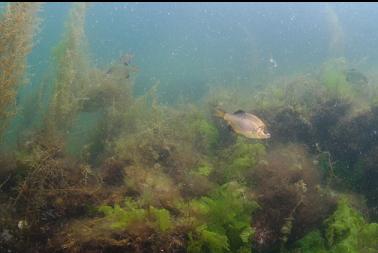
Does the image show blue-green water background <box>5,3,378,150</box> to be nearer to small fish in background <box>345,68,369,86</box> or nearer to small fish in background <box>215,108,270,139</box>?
small fish in background <box>215,108,270,139</box>

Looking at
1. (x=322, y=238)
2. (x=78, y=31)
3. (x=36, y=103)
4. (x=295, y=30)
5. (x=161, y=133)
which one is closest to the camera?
(x=322, y=238)

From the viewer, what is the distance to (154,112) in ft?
28.2

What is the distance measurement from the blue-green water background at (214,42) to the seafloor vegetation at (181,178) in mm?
1503

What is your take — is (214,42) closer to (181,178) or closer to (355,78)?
(355,78)

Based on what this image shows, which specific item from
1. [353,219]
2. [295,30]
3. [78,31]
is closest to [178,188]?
[353,219]

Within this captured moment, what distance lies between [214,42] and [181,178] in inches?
2916

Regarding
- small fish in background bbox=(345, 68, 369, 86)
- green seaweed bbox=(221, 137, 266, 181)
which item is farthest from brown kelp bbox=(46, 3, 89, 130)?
small fish in background bbox=(345, 68, 369, 86)

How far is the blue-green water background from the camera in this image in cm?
2555

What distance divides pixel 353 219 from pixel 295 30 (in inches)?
2236

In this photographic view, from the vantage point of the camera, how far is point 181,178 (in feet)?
20.9

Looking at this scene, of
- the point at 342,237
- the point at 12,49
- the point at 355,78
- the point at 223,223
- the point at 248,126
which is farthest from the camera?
the point at 355,78

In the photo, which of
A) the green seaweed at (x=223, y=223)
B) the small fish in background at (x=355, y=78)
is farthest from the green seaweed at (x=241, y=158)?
the small fish in background at (x=355, y=78)

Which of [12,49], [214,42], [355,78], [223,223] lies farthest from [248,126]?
[214,42]

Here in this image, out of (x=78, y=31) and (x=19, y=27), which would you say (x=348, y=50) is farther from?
(x=19, y=27)
